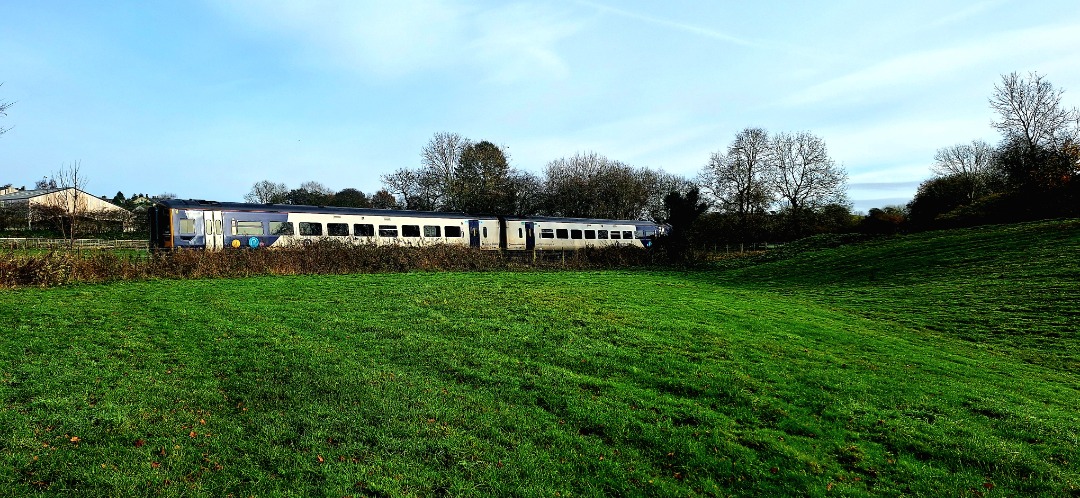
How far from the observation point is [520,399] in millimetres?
6113

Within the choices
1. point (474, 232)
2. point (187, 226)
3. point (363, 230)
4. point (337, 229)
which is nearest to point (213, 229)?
point (187, 226)

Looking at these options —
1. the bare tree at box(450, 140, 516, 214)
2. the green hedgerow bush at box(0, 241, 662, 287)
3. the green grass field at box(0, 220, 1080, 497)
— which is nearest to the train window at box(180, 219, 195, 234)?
the green hedgerow bush at box(0, 241, 662, 287)

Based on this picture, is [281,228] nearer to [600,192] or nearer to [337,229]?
[337,229]

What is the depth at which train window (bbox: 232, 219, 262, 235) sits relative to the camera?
22203mm

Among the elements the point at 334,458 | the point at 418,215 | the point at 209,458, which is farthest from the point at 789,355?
the point at 418,215

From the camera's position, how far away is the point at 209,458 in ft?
14.8

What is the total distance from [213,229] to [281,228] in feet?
8.31

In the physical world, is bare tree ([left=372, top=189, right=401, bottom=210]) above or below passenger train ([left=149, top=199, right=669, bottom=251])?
above

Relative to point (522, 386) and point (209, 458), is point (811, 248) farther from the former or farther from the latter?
point (209, 458)

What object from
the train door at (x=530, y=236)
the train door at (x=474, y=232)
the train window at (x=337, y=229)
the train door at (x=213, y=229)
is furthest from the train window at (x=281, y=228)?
the train door at (x=530, y=236)

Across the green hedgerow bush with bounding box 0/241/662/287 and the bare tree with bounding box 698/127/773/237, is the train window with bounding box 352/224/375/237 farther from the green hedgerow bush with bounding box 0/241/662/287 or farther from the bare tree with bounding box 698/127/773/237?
the bare tree with bounding box 698/127/773/237

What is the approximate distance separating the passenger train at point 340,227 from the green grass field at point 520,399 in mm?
9186

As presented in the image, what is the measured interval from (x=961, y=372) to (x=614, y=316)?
18.9 ft

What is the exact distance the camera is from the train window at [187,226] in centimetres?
2095
